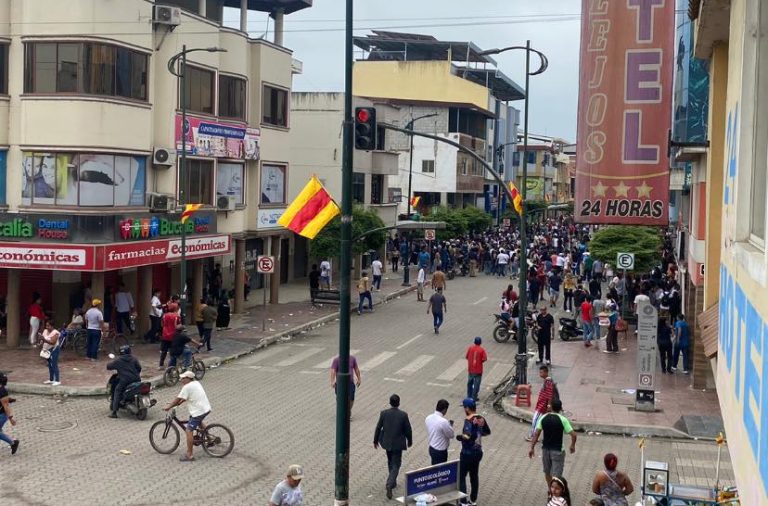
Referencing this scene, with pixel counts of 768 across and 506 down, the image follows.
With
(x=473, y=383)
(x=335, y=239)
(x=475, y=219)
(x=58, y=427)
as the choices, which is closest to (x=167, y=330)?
(x=58, y=427)

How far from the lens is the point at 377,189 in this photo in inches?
2046

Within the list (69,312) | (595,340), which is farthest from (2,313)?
(595,340)

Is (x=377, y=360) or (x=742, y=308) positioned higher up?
(x=742, y=308)

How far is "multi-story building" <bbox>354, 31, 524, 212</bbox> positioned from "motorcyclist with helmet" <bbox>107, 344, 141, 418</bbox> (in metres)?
54.3

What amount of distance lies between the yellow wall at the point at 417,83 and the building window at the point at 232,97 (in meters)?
45.7

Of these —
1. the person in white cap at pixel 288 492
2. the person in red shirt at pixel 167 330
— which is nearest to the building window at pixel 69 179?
the person in red shirt at pixel 167 330

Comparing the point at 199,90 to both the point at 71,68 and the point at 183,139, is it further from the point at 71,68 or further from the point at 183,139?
the point at 71,68

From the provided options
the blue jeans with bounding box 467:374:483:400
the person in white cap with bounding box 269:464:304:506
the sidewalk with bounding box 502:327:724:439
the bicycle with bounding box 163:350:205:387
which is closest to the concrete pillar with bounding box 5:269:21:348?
the bicycle with bounding box 163:350:205:387

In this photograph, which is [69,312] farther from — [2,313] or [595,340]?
[595,340]

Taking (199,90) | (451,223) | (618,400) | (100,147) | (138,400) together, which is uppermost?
(199,90)

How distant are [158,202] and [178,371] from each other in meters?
7.27

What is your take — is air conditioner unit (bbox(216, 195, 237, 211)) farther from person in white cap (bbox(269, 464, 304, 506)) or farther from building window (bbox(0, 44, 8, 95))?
person in white cap (bbox(269, 464, 304, 506))

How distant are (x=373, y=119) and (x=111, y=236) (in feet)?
47.0

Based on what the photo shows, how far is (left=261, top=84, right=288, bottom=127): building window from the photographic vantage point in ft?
117
